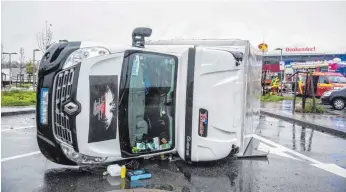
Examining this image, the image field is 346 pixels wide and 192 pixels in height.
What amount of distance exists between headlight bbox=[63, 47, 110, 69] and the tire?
13690 mm

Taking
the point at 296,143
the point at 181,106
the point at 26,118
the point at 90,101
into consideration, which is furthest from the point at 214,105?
the point at 26,118

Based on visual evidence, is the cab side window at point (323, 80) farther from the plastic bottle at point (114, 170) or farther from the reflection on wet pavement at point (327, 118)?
the plastic bottle at point (114, 170)

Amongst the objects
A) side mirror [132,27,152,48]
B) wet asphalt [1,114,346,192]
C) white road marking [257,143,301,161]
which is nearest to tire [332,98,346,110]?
wet asphalt [1,114,346,192]

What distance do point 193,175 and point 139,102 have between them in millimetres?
1317

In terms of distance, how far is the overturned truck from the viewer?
405 cm

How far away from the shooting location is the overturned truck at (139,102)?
159 inches

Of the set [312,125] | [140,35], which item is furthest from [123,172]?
[312,125]

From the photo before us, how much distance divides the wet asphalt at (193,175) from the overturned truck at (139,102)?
0.28 meters

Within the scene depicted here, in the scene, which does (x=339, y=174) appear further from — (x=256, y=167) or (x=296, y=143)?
(x=296, y=143)

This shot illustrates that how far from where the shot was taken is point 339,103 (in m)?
14.8

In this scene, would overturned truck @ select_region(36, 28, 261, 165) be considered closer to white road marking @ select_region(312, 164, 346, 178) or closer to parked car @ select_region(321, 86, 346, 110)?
white road marking @ select_region(312, 164, 346, 178)

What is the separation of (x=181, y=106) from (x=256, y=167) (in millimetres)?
1660

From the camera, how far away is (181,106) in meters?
4.65

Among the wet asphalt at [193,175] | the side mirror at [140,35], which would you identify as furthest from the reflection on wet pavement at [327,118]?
the side mirror at [140,35]
